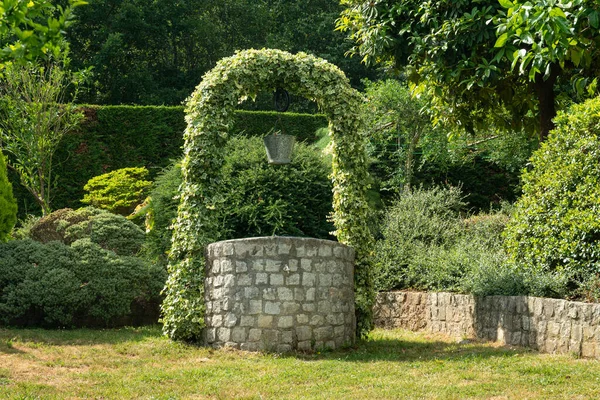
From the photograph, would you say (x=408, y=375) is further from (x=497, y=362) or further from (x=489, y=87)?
(x=489, y=87)

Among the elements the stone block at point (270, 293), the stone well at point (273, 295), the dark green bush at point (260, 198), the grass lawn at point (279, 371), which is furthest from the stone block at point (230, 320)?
the dark green bush at point (260, 198)

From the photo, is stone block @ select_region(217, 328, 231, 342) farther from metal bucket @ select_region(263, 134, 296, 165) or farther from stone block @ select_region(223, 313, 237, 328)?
metal bucket @ select_region(263, 134, 296, 165)

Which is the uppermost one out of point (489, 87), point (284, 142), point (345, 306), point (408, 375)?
point (489, 87)

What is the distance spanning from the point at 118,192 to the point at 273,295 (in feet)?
25.9

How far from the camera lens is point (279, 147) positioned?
9.75m

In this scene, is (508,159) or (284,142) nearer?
(284,142)

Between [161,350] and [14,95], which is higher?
[14,95]

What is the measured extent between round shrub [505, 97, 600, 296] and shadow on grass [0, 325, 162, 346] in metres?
4.92

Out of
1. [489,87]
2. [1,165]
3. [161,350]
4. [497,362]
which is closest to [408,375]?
[497,362]

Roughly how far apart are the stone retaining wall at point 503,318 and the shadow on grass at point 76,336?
3.60 m

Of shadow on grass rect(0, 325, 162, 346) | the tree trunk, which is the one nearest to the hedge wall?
the tree trunk

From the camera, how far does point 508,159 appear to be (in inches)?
654

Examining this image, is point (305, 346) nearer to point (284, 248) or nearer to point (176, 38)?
point (284, 248)

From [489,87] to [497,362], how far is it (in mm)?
5239
